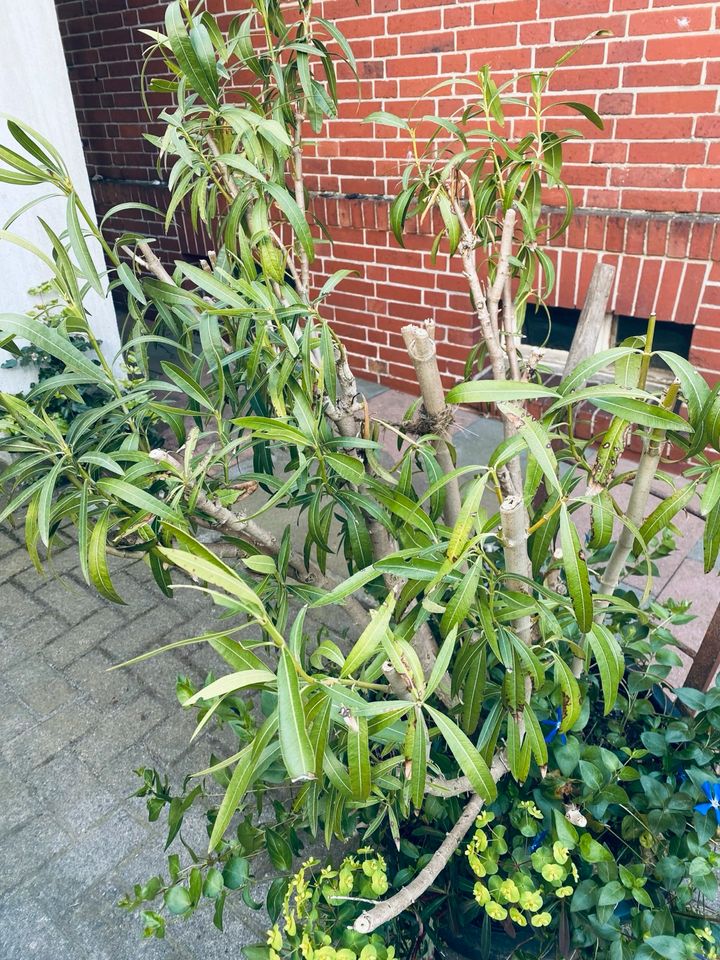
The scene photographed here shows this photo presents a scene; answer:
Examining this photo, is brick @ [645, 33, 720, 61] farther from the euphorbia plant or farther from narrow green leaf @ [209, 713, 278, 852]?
narrow green leaf @ [209, 713, 278, 852]

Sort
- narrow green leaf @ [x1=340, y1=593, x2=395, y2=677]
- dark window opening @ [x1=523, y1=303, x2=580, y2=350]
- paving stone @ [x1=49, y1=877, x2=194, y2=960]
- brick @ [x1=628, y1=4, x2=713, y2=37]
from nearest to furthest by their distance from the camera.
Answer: narrow green leaf @ [x1=340, y1=593, x2=395, y2=677], paving stone @ [x1=49, y1=877, x2=194, y2=960], brick @ [x1=628, y1=4, x2=713, y2=37], dark window opening @ [x1=523, y1=303, x2=580, y2=350]

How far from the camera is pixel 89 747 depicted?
2.46 metres

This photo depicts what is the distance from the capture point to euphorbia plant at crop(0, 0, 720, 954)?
41.4 inches

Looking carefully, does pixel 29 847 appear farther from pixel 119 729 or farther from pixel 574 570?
pixel 574 570

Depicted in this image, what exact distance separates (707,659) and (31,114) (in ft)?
12.9

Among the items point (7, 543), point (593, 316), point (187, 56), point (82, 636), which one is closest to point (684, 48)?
point (593, 316)

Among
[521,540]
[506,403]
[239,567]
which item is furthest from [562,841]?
[239,567]

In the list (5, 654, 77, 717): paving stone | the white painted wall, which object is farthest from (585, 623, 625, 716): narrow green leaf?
the white painted wall

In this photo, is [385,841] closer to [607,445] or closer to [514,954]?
[514,954]

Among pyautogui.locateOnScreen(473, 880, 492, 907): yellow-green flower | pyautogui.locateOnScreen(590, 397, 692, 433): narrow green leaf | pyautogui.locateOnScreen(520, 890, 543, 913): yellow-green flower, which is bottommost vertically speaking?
pyautogui.locateOnScreen(473, 880, 492, 907): yellow-green flower

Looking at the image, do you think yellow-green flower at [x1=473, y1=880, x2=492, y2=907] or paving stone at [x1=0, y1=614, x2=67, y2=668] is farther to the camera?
paving stone at [x1=0, y1=614, x2=67, y2=668]

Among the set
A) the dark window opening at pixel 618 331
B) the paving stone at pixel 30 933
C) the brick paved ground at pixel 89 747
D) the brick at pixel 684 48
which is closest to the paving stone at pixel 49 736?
the brick paved ground at pixel 89 747

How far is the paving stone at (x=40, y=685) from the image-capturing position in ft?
8.70

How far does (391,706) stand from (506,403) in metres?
0.47
